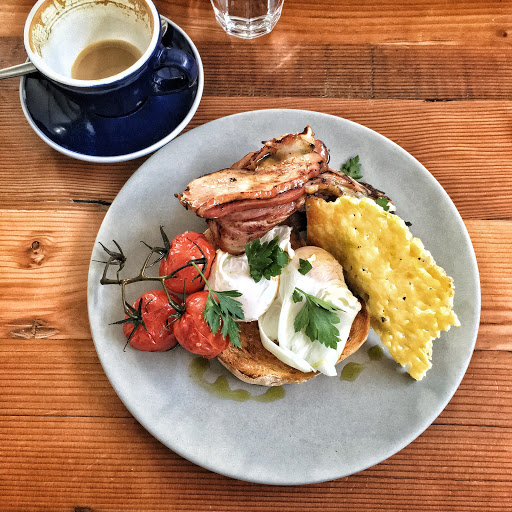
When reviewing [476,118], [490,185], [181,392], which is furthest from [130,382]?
[476,118]

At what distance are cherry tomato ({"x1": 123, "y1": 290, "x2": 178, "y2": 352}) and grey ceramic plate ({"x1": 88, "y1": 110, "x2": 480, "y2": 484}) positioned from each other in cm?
8

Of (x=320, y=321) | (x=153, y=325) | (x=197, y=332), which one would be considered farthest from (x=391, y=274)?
(x=153, y=325)

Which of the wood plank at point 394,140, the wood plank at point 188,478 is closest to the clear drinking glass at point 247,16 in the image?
the wood plank at point 394,140

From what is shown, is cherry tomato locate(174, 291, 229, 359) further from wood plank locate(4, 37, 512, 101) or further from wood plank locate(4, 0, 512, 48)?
wood plank locate(4, 0, 512, 48)

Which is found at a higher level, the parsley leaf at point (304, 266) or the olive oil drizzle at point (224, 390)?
the parsley leaf at point (304, 266)

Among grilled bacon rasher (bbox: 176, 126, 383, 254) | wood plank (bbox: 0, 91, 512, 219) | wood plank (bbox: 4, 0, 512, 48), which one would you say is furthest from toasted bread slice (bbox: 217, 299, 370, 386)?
wood plank (bbox: 4, 0, 512, 48)

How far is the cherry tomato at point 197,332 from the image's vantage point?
4.94 ft

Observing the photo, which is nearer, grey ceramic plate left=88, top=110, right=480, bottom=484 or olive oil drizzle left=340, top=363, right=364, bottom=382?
grey ceramic plate left=88, top=110, right=480, bottom=484

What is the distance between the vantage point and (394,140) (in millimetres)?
1986

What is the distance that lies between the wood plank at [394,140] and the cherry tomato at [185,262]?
0.46 meters

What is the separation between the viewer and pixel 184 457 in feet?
5.12

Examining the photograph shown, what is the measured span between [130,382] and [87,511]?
0.42 meters

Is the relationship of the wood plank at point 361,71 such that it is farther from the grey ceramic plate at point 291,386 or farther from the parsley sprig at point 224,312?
the parsley sprig at point 224,312

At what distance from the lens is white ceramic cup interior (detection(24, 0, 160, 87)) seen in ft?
5.47
